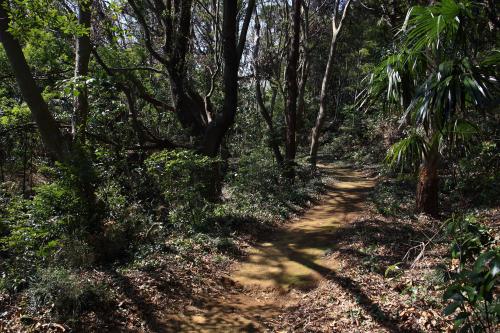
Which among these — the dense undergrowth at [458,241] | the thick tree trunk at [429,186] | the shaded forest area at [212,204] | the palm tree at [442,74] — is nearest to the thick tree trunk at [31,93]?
the shaded forest area at [212,204]

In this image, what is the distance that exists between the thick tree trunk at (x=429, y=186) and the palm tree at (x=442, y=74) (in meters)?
0.84

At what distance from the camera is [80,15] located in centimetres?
773

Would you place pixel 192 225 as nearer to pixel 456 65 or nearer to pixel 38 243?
pixel 38 243

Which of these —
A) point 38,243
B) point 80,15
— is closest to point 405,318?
point 38,243

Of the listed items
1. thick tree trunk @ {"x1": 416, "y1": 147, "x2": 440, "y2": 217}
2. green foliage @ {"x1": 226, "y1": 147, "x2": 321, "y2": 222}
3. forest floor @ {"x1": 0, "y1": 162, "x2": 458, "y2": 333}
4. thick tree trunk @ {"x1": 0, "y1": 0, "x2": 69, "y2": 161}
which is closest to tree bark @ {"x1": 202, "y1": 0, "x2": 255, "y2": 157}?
green foliage @ {"x1": 226, "y1": 147, "x2": 321, "y2": 222}

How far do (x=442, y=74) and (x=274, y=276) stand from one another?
4258 mm

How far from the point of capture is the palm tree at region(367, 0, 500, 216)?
12.2 feet

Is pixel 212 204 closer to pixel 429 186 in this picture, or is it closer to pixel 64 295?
pixel 429 186

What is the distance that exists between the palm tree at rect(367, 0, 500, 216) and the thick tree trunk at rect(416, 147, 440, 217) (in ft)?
2.75

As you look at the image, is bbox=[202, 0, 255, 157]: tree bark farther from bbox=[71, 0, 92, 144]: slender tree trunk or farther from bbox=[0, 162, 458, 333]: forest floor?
bbox=[71, 0, 92, 144]: slender tree trunk

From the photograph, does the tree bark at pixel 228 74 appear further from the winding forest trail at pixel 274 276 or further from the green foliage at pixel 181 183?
the winding forest trail at pixel 274 276

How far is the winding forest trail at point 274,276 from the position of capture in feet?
17.6

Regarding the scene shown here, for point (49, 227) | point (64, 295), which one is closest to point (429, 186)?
point (64, 295)

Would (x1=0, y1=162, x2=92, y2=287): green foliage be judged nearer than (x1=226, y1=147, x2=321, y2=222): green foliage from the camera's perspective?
Yes
